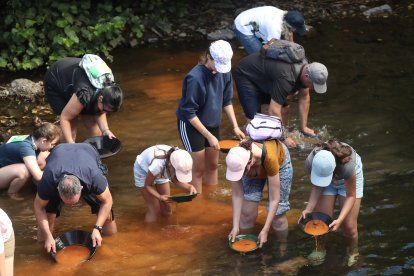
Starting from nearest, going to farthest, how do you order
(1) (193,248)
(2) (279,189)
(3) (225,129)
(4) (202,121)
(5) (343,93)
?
(2) (279,189), (1) (193,248), (4) (202,121), (3) (225,129), (5) (343,93)

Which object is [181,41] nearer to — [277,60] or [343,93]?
[343,93]

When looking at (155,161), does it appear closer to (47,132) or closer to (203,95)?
(203,95)

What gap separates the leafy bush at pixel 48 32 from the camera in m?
9.69

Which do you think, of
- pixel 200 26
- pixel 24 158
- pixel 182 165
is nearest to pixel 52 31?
pixel 200 26

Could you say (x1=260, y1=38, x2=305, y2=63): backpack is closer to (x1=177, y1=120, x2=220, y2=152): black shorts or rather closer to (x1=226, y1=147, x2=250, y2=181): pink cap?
(x1=177, y1=120, x2=220, y2=152): black shorts

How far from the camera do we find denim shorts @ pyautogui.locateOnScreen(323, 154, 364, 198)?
563 cm

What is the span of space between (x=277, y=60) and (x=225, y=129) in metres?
1.72

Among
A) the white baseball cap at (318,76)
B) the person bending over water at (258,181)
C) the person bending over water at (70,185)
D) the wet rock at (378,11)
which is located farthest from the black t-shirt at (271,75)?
the wet rock at (378,11)

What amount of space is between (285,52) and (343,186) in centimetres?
164

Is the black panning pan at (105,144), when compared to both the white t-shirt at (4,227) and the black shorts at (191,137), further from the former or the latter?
the white t-shirt at (4,227)

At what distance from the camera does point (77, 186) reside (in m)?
5.22

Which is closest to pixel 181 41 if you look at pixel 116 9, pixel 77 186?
pixel 116 9

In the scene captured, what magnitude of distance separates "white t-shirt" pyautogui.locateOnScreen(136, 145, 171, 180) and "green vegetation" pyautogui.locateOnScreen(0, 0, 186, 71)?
4103 mm

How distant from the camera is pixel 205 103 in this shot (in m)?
6.36
